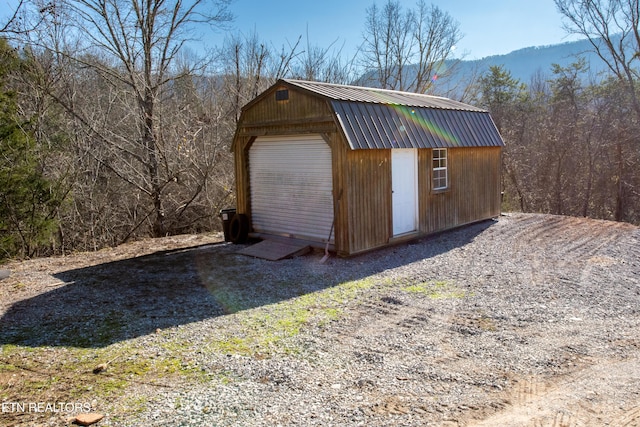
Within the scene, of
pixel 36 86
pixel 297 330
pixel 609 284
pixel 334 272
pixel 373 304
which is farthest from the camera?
pixel 36 86

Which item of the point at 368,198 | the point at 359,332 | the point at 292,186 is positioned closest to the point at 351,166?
the point at 368,198

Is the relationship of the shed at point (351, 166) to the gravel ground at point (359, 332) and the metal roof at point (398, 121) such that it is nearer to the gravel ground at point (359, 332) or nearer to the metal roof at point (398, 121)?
the metal roof at point (398, 121)

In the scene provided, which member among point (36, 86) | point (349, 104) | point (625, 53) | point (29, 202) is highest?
point (625, 53)

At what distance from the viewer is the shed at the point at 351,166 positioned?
8398mm

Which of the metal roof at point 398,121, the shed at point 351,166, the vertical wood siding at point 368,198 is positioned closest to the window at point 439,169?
the shed at point 351,166

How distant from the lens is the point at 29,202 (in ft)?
31.4

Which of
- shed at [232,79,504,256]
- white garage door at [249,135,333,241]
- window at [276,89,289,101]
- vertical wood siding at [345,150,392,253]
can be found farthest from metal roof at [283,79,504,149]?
white garage door at [249,135,333,241]

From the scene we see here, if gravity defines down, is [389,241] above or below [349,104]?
below

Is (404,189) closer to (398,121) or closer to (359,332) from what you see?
(398,121)

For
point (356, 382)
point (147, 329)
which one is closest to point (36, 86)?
point (147, 329)

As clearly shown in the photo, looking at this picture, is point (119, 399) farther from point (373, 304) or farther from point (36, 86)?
point (36, 86)

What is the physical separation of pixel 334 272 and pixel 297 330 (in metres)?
2.51

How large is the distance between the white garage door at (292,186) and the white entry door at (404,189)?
145 centimetres

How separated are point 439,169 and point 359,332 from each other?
6.17m
